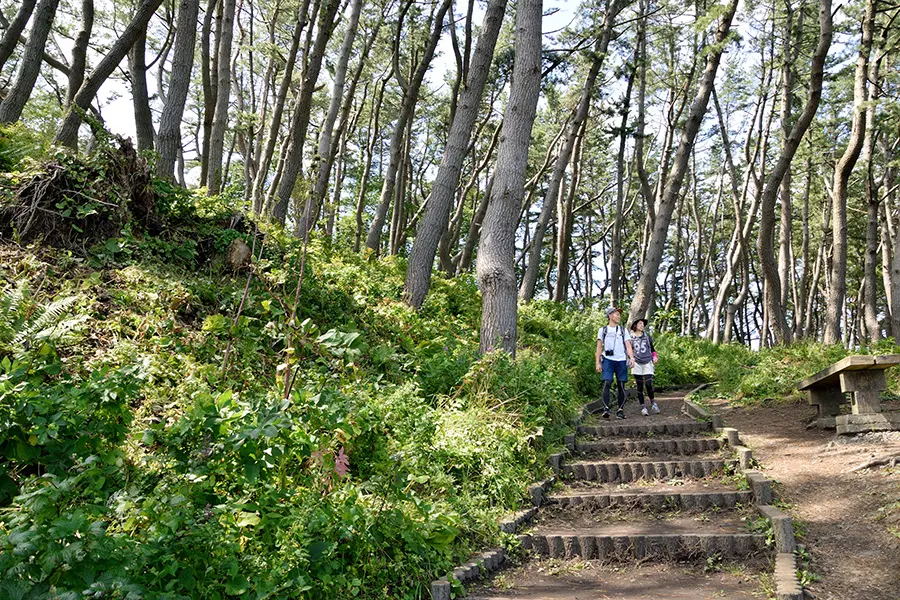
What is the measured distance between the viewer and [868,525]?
5543 mm

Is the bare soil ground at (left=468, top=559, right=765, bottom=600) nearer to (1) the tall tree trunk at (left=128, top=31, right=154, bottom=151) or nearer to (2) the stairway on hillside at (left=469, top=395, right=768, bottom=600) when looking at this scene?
(2) the stairway on hillside at (left=469, top=395, right=768, bottom=600)

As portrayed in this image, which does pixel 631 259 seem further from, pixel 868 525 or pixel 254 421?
pixel 254 421

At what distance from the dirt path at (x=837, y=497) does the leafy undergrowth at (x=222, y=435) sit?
2556 millimetres

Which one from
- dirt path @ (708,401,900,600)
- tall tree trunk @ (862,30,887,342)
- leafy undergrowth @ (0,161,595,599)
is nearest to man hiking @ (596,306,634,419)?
leafy undergrowth @ (0,161,595,599)

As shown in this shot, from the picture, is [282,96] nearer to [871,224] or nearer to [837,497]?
[837,497]

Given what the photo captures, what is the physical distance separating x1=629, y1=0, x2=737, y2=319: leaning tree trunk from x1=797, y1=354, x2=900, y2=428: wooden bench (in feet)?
16.5

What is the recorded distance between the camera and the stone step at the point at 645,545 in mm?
5312

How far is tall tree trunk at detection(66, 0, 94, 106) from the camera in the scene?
390 inches

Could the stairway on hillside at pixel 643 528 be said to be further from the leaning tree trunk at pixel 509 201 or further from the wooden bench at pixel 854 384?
the leaning tree trunk at pixel 509 201

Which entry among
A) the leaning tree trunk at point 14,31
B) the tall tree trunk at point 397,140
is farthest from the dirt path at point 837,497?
the leaning tree trunk at point 14,31

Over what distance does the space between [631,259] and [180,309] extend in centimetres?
3891

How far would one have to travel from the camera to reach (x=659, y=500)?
6461 millimetres

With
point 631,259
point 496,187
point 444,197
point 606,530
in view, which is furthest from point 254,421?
point 631,259

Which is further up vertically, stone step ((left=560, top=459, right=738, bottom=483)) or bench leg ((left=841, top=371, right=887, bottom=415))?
bench leg ((left=841, top=371, right=887, bottom=415))
